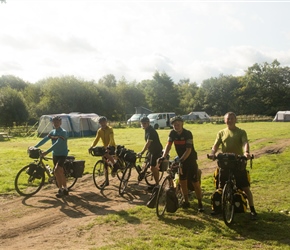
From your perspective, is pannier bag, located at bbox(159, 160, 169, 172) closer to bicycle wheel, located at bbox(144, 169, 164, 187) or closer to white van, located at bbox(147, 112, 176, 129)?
bicycle wheel, located at bbox(144, 169, 164, 187)

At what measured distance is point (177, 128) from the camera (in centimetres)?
669

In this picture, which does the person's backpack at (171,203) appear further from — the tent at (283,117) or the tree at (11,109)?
the tent at (283,117)

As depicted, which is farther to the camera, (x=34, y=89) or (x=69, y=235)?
(x=34, y=89)

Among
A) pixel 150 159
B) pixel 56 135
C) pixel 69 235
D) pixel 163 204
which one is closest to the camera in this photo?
pixel 69 235

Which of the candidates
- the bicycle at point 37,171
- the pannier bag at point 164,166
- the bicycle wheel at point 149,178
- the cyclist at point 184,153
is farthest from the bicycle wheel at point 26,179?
the cyclist at point 184,153

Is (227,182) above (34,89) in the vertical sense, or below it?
below

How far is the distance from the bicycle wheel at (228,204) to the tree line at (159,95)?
5026cm

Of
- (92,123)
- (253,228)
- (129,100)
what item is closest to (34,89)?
(129,100)

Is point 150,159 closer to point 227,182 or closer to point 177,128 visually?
point 177,128

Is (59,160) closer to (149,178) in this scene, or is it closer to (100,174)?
(100,174)

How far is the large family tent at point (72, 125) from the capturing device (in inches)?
1255

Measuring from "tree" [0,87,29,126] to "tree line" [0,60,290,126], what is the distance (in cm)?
910

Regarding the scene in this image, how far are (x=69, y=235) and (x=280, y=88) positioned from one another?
7820 centimetres

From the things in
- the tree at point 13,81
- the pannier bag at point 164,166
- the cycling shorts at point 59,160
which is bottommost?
the pannier bag at point 164,166
